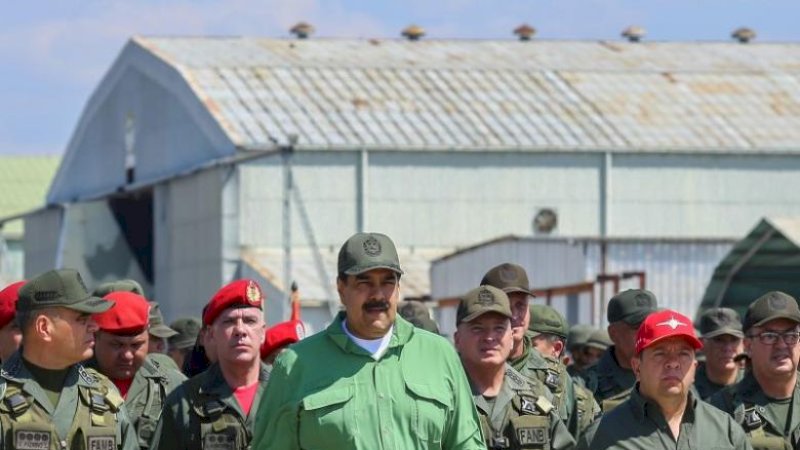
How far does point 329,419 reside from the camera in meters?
8.50

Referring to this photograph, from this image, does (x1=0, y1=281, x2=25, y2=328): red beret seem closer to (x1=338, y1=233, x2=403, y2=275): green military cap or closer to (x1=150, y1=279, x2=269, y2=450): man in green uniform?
(x1=150, y1=279, x2=269, y2=450): man in green uniform

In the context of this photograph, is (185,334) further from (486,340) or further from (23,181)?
(23,181)

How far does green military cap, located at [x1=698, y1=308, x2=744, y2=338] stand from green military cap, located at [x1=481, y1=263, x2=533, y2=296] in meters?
2.85

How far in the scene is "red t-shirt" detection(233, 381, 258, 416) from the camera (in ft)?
34.3

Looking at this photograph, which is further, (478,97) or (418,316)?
(478,97)

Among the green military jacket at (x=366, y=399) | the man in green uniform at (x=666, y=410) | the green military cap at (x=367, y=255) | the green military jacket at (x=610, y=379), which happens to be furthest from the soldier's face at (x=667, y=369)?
the green military jacket at (x=610, y=379)

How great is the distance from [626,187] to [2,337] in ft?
141

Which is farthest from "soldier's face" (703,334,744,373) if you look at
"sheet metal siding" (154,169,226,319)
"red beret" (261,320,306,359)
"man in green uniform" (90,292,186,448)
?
"sheet metal siding" (154,169,226,319)

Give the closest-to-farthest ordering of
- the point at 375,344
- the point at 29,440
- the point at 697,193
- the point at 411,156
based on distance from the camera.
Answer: the point at 375,344 → the point at 29,440 → the point at 411,156 → the point at 697,193

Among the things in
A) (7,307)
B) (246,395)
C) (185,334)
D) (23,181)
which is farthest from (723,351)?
(23,181)

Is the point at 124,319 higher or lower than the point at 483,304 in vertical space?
lower

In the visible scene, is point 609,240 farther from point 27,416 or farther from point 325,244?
point 27,416

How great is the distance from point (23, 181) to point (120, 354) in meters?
88.7

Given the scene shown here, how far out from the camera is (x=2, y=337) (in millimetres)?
11234
